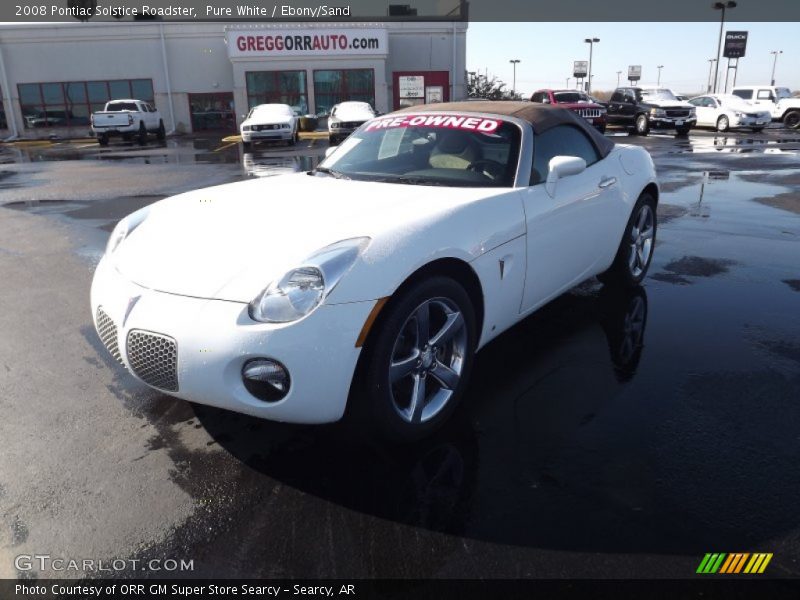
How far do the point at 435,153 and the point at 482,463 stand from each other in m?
1.98

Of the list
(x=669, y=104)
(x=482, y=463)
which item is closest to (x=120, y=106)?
(x=669, y=104)

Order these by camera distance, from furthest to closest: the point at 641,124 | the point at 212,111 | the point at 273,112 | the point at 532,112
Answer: the point at 212,111 → the point at 641,124 → the point at 273,112 → the point at 532,112

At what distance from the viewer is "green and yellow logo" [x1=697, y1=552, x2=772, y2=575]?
2.14 meters

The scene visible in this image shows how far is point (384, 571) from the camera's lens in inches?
84.8

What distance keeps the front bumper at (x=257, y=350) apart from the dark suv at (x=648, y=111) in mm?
24623

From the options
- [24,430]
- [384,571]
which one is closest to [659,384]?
[384,571]

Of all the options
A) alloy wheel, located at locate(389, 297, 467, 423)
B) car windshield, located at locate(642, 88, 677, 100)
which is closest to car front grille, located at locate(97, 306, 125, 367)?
alloy wheel, located at locate(389, 297, 467, 423)

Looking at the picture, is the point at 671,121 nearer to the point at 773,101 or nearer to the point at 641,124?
the point at 641,124

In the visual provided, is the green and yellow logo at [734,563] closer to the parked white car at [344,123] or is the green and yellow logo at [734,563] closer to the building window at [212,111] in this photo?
the parked white car at [344,123]

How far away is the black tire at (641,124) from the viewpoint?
24.2 meters

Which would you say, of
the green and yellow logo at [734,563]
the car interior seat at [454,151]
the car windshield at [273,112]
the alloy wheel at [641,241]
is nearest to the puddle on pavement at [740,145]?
the car windshield at [273,112]

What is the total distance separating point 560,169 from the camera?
357 cm

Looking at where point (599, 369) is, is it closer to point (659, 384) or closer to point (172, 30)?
point (659, 384)

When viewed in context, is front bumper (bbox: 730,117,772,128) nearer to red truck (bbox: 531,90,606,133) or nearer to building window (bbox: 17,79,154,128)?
red truck (bbox: 531,90,606,133)
